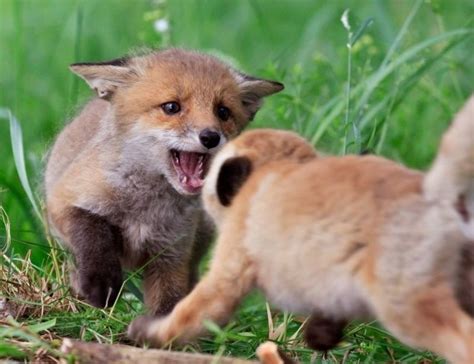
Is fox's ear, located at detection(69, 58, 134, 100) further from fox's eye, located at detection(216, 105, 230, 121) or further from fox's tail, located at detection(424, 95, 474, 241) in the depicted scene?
fox's tail, located at detection(424, 95, 474, 241)

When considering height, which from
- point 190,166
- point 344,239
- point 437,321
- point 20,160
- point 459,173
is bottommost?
point 20,160

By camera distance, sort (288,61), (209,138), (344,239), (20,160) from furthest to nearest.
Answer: (288,61) → (20,160) → (209,138) → (344,239)

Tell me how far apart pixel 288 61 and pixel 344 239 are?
5.60 m

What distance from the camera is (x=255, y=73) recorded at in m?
9.73

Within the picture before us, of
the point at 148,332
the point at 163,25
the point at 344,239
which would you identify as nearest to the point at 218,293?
the point at 148,332

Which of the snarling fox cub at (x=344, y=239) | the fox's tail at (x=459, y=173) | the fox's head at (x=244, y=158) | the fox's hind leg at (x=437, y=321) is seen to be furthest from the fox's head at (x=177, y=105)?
the fox's hind leg at (x=437, y=321)

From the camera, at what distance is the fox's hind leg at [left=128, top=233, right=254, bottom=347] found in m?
4.51

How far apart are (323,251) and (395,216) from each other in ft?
0.97

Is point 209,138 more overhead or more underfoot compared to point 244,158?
more underfoot

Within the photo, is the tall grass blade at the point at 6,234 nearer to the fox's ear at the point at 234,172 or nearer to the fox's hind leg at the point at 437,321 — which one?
the fox's ear at the point at 234,172

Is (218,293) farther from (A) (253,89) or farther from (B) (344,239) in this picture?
(A) (253,89)

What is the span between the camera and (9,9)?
11664 millimetres

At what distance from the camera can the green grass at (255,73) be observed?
5.66 m

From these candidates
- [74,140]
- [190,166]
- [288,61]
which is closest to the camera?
[190,166]
